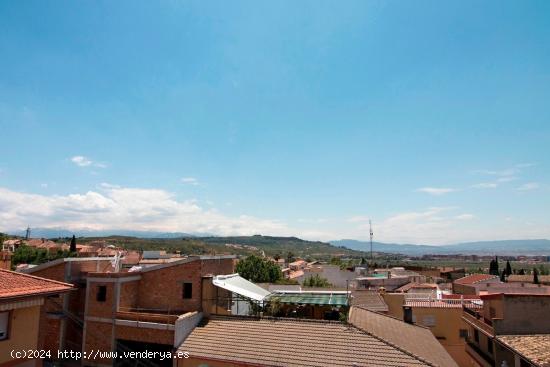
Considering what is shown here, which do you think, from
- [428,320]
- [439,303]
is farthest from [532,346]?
[439,303]

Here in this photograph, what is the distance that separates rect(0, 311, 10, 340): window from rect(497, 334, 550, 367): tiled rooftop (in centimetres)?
2129

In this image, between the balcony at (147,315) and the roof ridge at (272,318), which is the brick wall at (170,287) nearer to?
the balcony at (147,315)

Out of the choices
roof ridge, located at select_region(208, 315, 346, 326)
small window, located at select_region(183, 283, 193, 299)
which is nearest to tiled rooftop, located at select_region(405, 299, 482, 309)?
roof ridge, located at select_region(208, 315, 346, 326)

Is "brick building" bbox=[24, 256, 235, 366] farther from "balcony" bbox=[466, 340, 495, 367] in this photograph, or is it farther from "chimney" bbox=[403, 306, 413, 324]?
"balcony" bbox=[466, 340, 495, 367]

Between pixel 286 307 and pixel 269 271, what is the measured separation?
34394 millimetres

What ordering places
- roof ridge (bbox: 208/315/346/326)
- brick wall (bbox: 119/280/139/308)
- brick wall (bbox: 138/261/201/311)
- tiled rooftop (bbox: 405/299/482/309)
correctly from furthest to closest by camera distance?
tiled rooftop (bbox: 405/299/482/309) → brick wall (bbox: 138/261/201/311) → brick wall (bbox: 119/280/139/308) → roof ridge (bbox: 208/315/346/326)

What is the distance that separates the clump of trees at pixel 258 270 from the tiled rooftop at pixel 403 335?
32735mm

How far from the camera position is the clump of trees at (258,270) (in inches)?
2201

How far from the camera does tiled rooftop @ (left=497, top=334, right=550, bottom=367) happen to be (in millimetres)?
17469

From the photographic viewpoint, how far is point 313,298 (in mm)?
23219

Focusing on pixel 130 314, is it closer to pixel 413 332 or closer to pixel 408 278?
pixel 413 332

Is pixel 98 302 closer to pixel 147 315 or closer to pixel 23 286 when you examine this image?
pixel 147 315

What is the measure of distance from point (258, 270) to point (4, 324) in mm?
45539

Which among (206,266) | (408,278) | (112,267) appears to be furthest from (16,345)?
(408,278)
